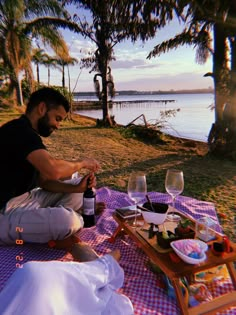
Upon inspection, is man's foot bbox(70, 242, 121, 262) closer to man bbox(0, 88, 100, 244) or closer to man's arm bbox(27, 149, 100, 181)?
man bbox(0, 88, 100, 244)

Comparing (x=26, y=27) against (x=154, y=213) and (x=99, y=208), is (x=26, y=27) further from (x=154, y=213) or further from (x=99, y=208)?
(x=154, y=213)

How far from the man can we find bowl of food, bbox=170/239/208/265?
1085 mm

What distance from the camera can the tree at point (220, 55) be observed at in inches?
232

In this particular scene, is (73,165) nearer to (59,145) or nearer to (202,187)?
(202,187)

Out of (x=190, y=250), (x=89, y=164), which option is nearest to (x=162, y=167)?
(x=89, y=164)

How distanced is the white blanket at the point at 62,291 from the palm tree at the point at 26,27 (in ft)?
46.6

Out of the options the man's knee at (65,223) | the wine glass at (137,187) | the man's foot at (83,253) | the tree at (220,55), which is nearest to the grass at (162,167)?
the tree at (220,55)

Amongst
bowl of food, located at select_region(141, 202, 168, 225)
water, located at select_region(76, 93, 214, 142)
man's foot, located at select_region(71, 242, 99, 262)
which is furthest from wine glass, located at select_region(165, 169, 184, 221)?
water, located at select_region(76, 93, 214, 142)

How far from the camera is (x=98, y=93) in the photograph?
14.7m

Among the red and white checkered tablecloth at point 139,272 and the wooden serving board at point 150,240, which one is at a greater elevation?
the wooden serving board at point 150,240

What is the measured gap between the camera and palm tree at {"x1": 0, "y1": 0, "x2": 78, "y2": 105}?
13.5 m

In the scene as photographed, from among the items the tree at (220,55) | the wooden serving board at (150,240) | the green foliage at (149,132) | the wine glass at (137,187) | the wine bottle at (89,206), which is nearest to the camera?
the wooden serving board at (150,240)

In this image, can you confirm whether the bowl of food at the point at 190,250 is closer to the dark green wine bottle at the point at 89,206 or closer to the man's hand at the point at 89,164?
the dark green wine bottle at the point at 89,206

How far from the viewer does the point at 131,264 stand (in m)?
2.42
